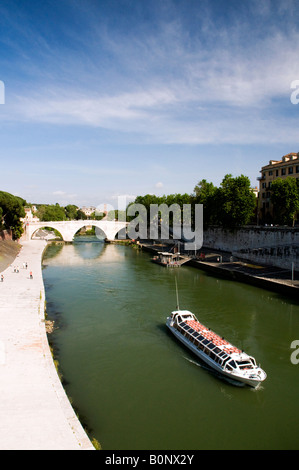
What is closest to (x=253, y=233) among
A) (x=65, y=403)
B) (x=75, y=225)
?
(x=65, y=403)

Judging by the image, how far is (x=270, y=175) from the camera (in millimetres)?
44812

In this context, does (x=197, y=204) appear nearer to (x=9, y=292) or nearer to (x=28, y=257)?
(x=28, y=257)

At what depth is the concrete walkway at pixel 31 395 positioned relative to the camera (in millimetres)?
7449

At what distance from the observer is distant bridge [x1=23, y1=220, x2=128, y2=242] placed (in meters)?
59.5

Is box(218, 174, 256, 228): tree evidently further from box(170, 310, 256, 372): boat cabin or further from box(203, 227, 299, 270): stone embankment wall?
box(170, 310, 256, 372): boat cabin

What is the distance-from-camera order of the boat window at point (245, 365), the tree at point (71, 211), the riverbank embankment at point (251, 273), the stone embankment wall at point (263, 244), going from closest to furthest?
the boat window at point (245, 365) → the riverbank embankment at point (251, 273) → the stone embankment wall at point (263, 244) → the tree at point (71, 211)

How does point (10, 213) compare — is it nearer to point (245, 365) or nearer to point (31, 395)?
point (31, 395)

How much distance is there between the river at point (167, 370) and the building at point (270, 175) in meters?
21.3

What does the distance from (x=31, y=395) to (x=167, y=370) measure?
5770mm

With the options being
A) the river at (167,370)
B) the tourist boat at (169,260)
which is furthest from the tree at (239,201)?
the river at (167,370)

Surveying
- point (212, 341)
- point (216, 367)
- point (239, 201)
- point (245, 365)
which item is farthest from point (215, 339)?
point (239, 201)

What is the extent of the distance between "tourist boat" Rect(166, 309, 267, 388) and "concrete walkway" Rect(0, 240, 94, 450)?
618cm

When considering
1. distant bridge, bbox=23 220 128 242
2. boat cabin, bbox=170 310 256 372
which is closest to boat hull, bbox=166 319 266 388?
boat cabin, bbox=170 310 256 372

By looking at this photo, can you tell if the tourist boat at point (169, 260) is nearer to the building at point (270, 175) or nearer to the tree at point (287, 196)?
the tree at point (287, 196)
